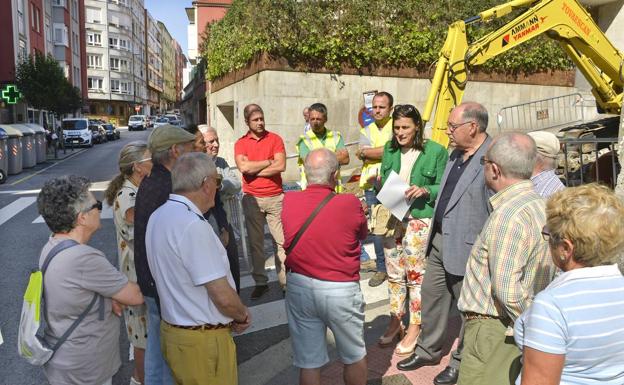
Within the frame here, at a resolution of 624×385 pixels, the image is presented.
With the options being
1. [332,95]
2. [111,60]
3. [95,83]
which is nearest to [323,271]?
[332,95]

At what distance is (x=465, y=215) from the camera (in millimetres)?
3166

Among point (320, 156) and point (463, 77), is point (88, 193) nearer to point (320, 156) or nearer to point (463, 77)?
point (320, 156)

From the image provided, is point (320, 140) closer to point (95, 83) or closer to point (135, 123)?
point (135, 123)

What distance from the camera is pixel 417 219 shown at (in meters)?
3.90

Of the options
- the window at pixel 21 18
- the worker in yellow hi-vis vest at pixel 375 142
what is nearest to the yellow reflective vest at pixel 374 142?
the worker in yellow hi-vis vest at pixel 375 142

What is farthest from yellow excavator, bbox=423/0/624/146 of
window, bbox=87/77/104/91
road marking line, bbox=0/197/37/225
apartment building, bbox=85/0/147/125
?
window, bbox=87/77/104/91

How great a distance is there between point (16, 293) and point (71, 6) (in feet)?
177

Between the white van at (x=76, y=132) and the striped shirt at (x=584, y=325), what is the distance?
33586 millimetres

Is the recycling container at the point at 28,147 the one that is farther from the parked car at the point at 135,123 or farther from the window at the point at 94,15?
the window at the point at 94,15

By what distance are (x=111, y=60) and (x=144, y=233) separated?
76110mm

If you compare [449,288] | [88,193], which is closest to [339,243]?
[449,288]

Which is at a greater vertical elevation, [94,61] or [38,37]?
[94,61]

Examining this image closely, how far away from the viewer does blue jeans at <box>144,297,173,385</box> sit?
A: 284cm

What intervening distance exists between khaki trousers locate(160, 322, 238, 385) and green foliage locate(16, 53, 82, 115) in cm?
3164
